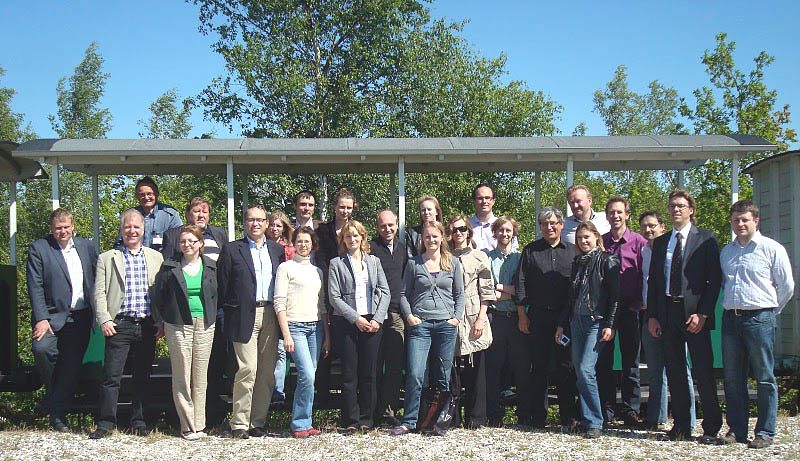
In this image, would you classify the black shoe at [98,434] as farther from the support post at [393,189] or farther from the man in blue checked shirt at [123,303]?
the support post at [393,189]

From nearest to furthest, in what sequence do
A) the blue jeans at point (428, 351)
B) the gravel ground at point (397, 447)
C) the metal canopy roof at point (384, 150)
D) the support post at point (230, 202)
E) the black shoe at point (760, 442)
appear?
the gravel ground at point (397, 447), the black shoe at point (760, 442), the blue jeans at point (428, 351), the metal canopy roof at point (384, 150), the support post at point (230, 202)

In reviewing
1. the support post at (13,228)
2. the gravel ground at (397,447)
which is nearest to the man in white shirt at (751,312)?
the gravel ground at (397,447)

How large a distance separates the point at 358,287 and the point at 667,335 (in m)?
2.43

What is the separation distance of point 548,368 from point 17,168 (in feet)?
18.4

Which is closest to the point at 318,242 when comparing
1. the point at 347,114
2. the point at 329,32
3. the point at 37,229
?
the point at 347,114

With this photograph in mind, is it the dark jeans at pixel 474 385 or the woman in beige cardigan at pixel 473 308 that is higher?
the woman in beige cardigan at pixel 473 308

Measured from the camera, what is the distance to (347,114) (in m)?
19.6

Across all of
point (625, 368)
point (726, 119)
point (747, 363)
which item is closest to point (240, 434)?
point (625, 368)

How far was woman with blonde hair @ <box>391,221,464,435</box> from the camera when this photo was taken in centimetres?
550

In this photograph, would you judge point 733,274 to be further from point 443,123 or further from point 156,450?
point 443,123

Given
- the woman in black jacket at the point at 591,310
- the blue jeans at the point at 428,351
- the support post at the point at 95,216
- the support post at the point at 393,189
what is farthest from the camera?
the support post at the point at 393,189

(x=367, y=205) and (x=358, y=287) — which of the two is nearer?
(x=358, y=287)

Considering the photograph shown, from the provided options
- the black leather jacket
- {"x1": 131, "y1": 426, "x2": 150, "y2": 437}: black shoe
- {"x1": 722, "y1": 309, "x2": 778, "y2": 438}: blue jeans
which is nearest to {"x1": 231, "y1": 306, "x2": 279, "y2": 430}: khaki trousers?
{"x1": 131, "y1": 426, "x2": 150, "y2": 437}: black shoe

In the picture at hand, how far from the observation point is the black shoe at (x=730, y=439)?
208 inches
